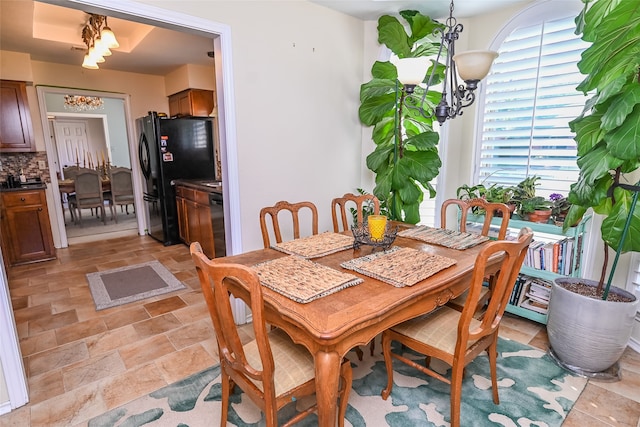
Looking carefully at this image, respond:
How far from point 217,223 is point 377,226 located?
Answer: 7.53 feet

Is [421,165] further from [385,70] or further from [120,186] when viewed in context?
[120,186]

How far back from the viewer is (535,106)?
2.79 meters

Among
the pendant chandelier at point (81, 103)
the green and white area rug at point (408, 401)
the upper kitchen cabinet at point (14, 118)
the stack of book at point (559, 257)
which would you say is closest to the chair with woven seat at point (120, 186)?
the upper kitchen cabinet at point (14, 118)

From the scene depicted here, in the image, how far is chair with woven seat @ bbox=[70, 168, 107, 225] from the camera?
589cm

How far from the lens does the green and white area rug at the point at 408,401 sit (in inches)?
67.4

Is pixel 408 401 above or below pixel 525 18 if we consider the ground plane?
below

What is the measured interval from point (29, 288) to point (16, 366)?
2121 mm

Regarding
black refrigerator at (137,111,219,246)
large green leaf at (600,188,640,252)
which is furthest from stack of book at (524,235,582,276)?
black refrigerator at (137,111,219,246)

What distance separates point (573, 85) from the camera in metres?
2.57

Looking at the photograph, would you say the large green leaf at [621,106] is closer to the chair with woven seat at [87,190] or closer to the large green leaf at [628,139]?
the large green leaf at [628,139]

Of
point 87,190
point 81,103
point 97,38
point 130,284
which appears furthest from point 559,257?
point 81,103

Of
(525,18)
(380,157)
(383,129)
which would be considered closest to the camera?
(525,18)

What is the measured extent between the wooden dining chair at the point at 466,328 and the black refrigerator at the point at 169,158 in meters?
3.92

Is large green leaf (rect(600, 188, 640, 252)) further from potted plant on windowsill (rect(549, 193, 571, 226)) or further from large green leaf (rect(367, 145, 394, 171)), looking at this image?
large green leaf (rect(367, 145, 394, 171))
